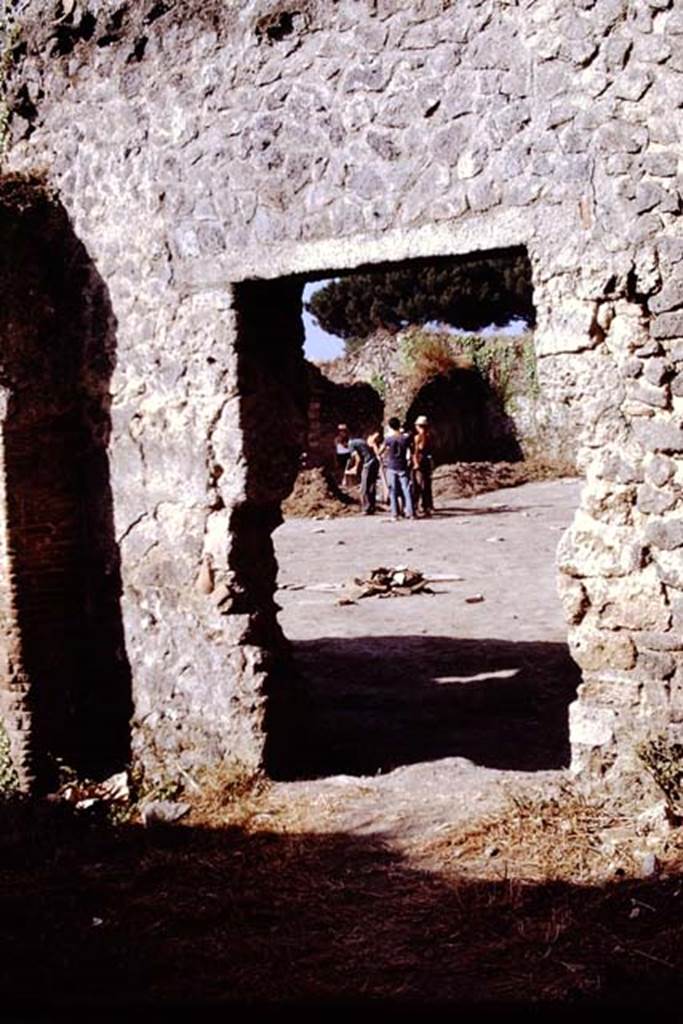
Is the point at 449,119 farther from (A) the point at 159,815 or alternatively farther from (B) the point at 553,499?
(B) the point at 553,499

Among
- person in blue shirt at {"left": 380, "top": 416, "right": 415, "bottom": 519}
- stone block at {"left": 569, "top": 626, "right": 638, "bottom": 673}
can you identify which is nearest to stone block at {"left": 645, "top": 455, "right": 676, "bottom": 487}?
stone block at {"left": 569, "top": 626, "right": 638, "bottom": 673}

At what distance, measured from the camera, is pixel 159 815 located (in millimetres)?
5727

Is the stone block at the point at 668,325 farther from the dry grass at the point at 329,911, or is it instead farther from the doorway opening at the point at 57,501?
the doorway opening at the point at 57,501

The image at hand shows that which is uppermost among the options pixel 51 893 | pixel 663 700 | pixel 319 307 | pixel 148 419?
pixel 319 307

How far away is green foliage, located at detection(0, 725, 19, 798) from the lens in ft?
20.8

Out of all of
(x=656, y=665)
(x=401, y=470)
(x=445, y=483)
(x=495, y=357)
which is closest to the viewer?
(x=656, y=665)

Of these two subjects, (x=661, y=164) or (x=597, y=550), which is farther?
(x=597, y=550)

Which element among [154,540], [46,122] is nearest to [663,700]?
[154,540]

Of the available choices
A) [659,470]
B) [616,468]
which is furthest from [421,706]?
[659,470]

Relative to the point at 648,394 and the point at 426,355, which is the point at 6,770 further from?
the point at 426,355

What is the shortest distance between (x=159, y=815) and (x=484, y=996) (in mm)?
2396

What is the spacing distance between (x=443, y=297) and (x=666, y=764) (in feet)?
111

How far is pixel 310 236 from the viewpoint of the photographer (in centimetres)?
567

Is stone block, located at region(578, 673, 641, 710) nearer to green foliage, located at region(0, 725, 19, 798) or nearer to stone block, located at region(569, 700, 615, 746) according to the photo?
stone block, located at region(569, 700, 615, 746)
